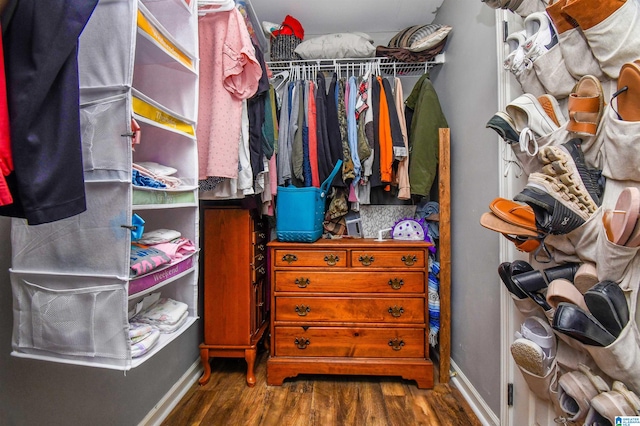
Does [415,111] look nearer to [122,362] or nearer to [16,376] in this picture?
[122,362]

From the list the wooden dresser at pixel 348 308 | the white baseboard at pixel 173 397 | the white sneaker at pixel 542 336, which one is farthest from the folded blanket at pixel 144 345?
the white sneaker at pixel 542 336

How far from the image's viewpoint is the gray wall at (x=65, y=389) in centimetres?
86

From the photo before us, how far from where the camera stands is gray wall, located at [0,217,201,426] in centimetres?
86

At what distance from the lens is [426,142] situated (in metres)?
1.90

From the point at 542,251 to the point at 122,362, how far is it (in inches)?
51.2

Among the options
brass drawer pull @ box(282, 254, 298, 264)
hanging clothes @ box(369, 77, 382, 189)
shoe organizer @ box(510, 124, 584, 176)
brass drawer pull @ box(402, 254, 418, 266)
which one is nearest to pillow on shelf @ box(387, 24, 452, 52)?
hanging clothes @ box(369, 77, 382, 189)

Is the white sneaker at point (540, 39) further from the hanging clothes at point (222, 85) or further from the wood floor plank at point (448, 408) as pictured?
the wood floor plank at point (448, 408)

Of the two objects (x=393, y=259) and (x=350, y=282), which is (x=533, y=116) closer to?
(x=393, y=259)

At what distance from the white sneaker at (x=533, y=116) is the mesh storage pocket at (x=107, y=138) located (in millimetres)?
1167

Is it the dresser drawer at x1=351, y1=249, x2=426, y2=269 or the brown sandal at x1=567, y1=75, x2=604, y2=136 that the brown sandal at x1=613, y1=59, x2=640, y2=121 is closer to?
the brown sandal at x1=567, y1=75, x2=604, y2=136

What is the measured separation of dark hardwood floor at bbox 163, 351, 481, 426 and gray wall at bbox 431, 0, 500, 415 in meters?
0.23

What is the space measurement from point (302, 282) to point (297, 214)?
41 centimetres

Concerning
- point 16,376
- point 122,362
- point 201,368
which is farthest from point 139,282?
point 201,368

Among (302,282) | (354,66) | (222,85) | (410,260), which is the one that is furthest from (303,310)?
(354,66)
